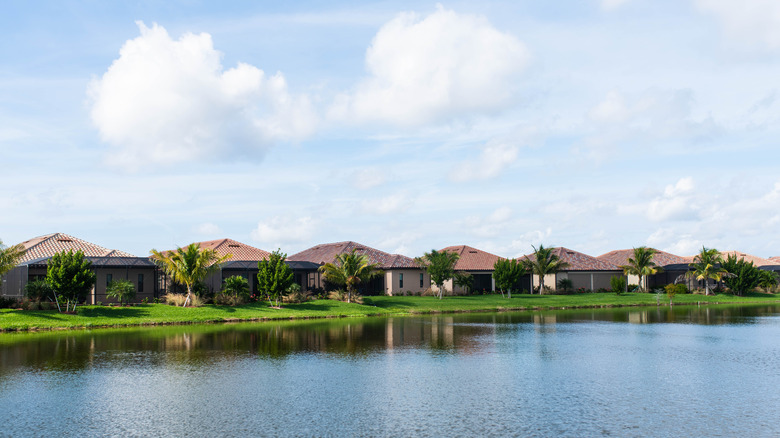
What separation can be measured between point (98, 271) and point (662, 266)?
239 ft

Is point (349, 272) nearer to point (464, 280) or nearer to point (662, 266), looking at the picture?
point (464, 280)

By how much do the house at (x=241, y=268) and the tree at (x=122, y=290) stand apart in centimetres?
541

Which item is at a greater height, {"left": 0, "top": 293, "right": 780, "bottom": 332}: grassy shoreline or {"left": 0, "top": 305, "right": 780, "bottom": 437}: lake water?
{"left": 0, "top": 293, "right": 780, "bottom": 332}: grassy shoreline

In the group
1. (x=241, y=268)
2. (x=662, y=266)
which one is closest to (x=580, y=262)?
(x=662, y=266)

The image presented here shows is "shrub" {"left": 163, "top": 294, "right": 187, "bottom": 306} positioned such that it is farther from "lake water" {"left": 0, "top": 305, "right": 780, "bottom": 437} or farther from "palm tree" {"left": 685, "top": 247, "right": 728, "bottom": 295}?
"palm tree" {"left": 685, "top": 247, "right": 728, "bottom": 295}

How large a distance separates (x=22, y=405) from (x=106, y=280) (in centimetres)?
3956

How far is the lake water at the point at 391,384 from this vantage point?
58.4 ft

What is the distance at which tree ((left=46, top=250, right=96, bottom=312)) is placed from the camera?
4806 cm

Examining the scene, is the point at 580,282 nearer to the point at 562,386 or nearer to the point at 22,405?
the point at 562,386

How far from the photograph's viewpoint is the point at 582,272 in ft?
287

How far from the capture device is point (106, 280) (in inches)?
2264

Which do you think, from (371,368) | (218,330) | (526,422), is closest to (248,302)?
(218,330)

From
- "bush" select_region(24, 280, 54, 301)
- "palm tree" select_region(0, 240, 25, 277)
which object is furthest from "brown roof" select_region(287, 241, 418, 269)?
"palm tree" select_region(0, 240, 25, 277)

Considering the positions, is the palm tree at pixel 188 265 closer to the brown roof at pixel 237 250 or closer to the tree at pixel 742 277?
the brown roof at pixel 237 250
